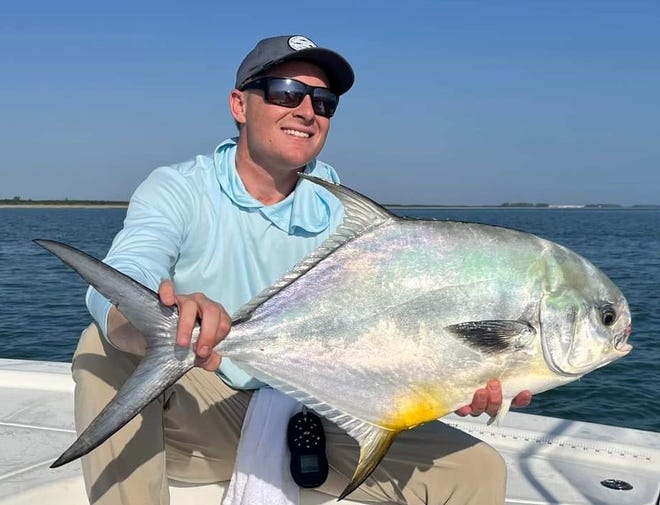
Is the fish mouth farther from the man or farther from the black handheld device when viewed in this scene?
the black handheld device

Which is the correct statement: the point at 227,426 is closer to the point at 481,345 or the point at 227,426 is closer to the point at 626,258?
the point at 481,345

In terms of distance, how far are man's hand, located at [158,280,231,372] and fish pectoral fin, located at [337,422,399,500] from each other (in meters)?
0.57

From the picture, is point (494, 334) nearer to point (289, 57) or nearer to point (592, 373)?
point (289, 57)

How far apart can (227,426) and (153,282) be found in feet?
2.26

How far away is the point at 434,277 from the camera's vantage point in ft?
7.22

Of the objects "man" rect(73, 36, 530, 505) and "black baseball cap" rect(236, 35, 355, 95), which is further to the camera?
"black baseball cap" rect(236, 35, 355, 95)

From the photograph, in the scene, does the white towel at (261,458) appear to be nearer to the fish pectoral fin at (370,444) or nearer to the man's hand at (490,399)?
the fish pectoral fin at (370,444)

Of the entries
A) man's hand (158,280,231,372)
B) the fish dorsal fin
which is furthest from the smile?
man's hand (158,280,231,372)

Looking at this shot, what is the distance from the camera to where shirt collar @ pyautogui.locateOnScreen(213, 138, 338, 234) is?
109 inches

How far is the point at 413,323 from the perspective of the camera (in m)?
2.16

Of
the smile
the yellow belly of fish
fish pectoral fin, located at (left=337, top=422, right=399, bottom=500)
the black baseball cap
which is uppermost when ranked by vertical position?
the black baseball cap

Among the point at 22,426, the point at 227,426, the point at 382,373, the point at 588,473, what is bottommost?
the point at 22,426

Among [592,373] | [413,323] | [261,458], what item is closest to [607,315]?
[413,323]

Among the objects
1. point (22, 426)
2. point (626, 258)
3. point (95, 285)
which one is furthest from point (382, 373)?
point (626, 258)
